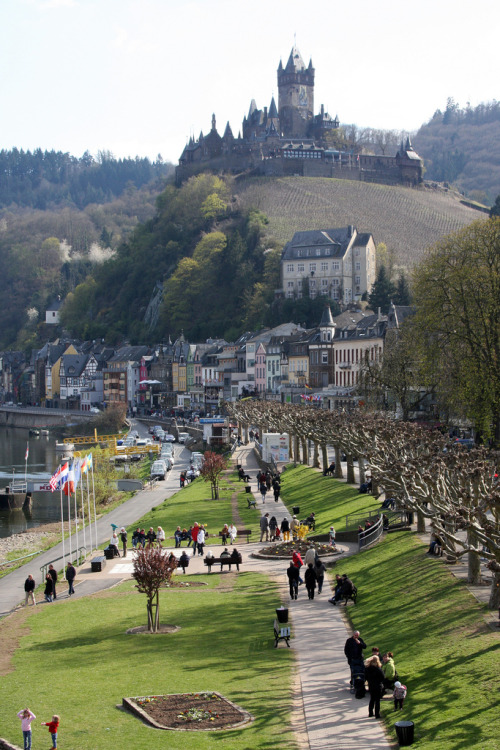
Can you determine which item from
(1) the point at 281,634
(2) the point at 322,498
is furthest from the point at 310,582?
(2) the point at 322,498

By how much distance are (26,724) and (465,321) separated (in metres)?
36.0

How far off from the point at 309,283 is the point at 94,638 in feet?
363

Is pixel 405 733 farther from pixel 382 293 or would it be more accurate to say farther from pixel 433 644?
pixel 382 293

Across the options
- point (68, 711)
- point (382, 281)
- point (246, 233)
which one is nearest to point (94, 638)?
point (68, 711)

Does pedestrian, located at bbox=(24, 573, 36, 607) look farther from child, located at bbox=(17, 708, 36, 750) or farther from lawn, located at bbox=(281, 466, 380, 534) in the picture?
child, located at bbox=(17, 708, 36, 750)

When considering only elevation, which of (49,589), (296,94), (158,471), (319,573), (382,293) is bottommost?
(158,471)

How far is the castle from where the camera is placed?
174500 mm

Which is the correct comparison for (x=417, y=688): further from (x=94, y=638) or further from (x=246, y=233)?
(x=246, y=233)

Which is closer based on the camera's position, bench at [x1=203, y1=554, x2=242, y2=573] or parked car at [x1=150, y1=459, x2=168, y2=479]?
bench at [x1=203, y1=554, x2=242, y2=573]

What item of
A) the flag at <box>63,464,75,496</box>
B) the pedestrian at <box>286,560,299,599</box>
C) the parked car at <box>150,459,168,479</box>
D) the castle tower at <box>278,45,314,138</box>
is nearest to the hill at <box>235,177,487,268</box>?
the castle tower at <box>278,45,314,138</box>

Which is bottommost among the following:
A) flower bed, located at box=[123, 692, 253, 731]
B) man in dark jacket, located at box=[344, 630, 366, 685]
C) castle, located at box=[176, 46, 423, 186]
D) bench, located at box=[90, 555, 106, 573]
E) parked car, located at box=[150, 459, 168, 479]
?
parked car, located at box=[150, 459, 168, 479]

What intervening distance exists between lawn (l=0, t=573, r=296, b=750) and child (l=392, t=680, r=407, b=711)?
1.84 meters

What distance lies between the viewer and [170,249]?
6481 inches

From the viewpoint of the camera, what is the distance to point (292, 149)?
174 metres
